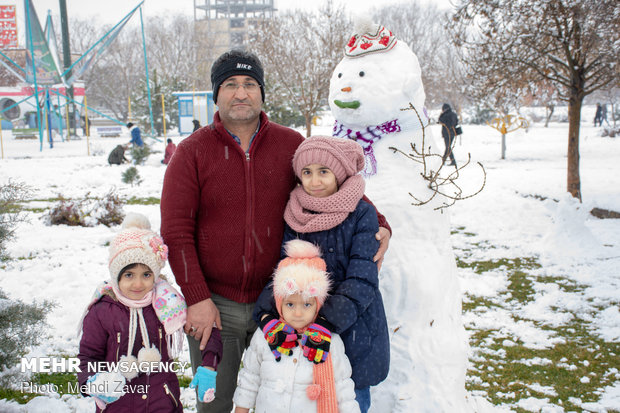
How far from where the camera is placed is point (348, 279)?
7.00ft

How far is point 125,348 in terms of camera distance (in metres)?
2.19

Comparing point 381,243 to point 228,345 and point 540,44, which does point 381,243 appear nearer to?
point 228,345

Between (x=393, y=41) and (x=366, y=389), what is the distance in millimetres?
2228

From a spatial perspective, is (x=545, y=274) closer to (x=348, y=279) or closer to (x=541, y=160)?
(x=348, y=279)

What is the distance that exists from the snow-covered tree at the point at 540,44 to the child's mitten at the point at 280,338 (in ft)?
23.9

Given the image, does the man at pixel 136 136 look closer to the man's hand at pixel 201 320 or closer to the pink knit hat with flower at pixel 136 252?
the pink knit hat with flower at pixel 136 252

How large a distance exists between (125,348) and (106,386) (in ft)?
0.61

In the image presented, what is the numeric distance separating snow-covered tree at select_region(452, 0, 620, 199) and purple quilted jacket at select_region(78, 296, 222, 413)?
7.56 meters

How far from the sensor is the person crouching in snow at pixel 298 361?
203 centimetres

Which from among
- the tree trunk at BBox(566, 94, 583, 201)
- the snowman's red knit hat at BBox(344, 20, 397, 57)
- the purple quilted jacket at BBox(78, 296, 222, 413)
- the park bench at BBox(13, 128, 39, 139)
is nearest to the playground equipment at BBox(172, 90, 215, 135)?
the park bench at BBox(13, 128, 39, 139)

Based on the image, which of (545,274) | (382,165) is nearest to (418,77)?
(382,165)

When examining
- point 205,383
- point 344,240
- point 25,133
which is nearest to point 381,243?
point 344,240

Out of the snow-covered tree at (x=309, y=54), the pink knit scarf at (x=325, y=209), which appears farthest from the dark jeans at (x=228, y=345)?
the snow-covered tree at (x=309, y=54)

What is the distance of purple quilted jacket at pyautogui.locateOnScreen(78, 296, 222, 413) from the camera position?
215cm
